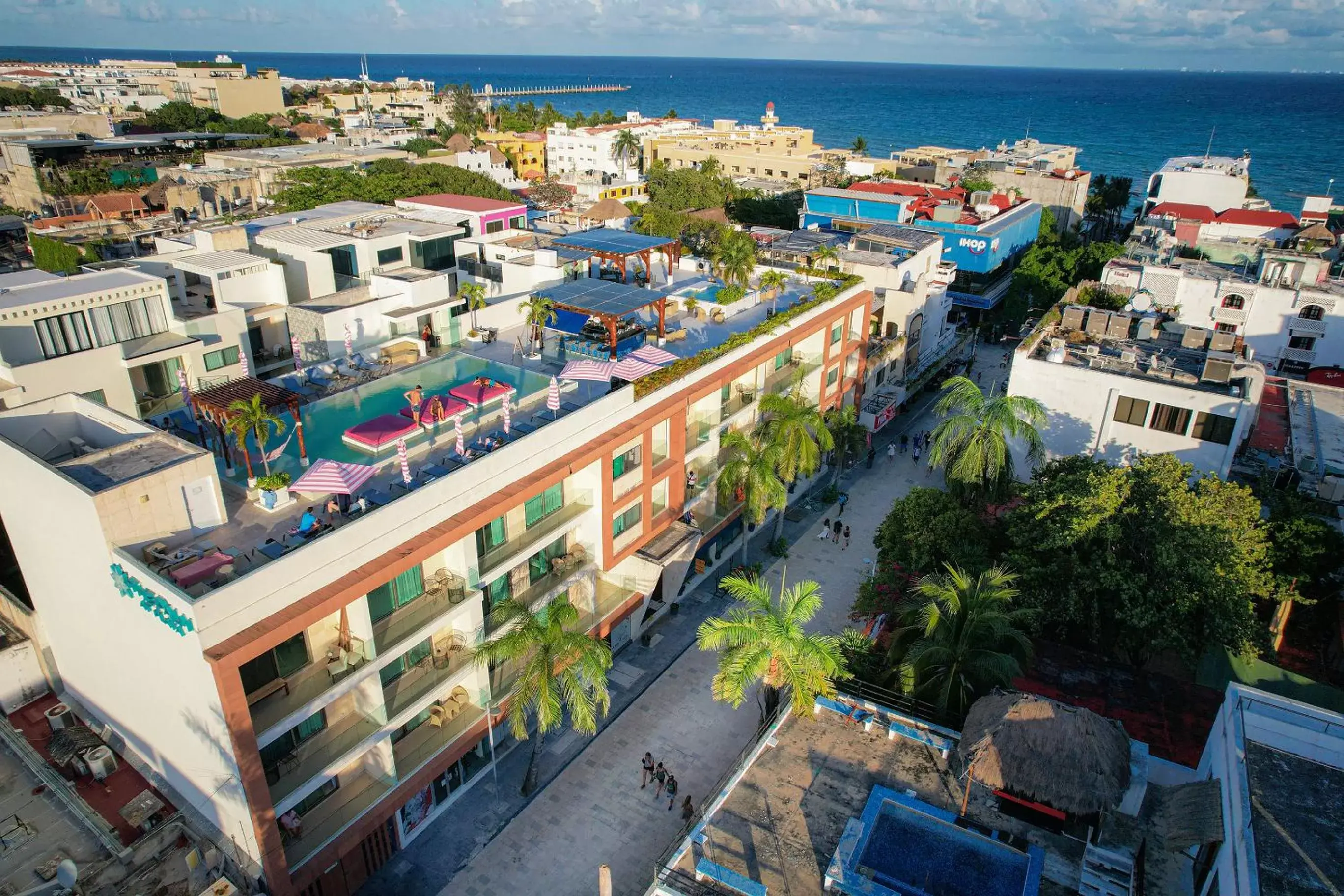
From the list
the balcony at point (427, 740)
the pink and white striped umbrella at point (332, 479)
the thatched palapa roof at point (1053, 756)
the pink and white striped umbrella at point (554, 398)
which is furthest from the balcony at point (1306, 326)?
the pink and white striped umbrella at point (332, 479)

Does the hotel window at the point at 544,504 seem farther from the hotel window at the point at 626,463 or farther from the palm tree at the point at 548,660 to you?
the palm tree at the point at 548,660

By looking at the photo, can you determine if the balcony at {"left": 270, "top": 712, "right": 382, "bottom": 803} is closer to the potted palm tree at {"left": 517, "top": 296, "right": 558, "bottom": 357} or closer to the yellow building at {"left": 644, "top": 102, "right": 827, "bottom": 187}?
the potted palm tree at {"left": 517, "top": 296, "right": 558, "bottom": 357}

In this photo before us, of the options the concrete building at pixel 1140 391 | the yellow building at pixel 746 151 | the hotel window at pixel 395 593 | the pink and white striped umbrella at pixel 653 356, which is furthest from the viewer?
the yellow building at pixel 746 151

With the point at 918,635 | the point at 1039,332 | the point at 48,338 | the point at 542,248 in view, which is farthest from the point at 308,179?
the point at 918,635

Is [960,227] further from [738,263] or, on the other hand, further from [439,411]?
[439,411]

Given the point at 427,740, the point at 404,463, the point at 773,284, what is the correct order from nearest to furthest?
the point at 404,463, the point at 427,740, the point at 773,284

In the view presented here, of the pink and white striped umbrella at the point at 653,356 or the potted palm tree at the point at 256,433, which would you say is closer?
the potted palm tree at the point at 256,433

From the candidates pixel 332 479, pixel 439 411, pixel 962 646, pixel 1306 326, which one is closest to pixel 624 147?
pixel 1306 326
